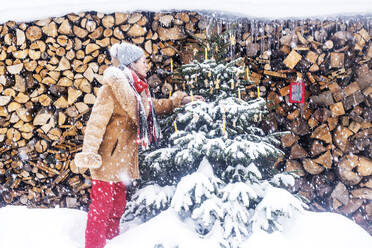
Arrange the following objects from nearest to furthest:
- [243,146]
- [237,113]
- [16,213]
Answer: [243,146], [237,113], [16,213]

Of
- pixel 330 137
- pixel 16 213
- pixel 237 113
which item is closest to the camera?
pixel 237 113

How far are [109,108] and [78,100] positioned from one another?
61.6 inches

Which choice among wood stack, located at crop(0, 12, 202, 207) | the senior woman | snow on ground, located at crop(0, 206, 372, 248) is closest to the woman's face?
the senior woman

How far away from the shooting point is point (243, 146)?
2.37 meters

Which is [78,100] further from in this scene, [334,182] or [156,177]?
[334,182]

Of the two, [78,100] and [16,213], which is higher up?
[78,100]

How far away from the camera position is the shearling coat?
2.33 metres

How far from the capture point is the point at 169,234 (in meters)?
2.17

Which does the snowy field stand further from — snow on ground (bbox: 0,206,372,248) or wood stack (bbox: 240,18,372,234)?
wood stack (bbox: 240,18,372,234)

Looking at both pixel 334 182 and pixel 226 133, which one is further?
pixel 334 182

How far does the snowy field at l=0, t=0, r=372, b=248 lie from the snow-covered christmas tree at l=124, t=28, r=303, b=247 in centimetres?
14

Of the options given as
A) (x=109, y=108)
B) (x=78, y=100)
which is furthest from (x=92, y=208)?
(x=78, y=100)

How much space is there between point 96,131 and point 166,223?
87 cm

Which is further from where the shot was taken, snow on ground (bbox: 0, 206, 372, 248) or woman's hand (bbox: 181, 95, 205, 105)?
woman's hand (bbox: 181, 95, 205, 105)
